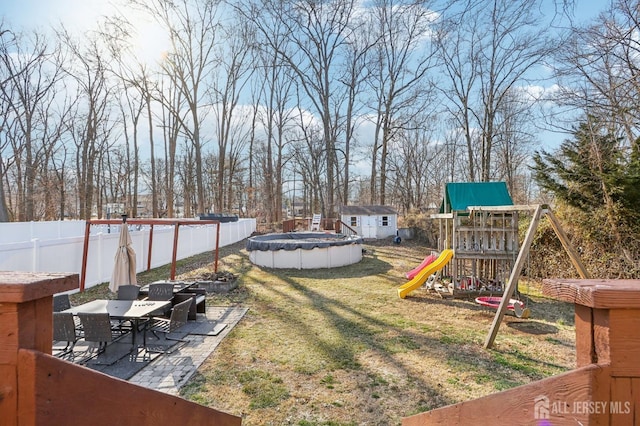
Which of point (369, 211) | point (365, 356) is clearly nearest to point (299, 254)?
point (365, 356)

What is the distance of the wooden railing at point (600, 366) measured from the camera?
851 mm

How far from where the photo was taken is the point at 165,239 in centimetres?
1423

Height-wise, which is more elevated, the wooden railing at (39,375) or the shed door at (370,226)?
the wooden railing at (39,375)

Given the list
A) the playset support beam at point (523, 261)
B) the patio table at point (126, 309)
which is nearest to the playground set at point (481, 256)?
the playset support beam at point (523, 261)

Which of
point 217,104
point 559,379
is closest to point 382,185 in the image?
point 217,104

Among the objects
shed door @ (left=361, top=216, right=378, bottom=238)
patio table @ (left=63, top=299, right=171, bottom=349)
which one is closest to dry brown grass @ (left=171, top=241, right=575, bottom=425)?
patio table @ (left=63, top=299, right=171, bottom=349)

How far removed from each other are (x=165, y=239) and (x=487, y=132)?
815 inches

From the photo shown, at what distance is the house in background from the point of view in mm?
25625

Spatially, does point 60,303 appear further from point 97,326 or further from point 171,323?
point 171,323

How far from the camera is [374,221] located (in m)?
25.7

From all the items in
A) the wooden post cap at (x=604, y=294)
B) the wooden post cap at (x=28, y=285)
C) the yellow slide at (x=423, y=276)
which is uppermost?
the wooden post cap at (x=28, y=285)

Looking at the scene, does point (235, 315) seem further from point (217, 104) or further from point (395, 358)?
point (217, 104)

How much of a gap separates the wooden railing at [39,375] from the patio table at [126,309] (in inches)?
201

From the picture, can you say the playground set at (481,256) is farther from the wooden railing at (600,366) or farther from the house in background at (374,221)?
the house in background at (374,221)
